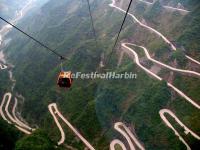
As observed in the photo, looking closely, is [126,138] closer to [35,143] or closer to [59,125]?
[35,143]

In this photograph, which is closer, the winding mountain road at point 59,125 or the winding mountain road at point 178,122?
the winding mountain road at point 178,122

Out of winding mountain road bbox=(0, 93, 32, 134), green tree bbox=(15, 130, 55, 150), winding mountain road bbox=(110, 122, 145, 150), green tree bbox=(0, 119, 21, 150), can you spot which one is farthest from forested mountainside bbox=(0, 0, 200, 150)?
winding mountain road bbox=(0, 93, 32, 134)

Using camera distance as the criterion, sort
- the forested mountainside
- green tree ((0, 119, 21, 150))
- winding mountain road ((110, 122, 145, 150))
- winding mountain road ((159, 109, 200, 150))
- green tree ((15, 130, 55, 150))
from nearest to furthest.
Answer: winding mountain road ((159, 109, 200, 150)) < green tree ((15, 130, 55, 150)) < winding mountain road ((110, 122, 145, 150)) < the forested mountainside < green tree ((0, 119, 21, 150))

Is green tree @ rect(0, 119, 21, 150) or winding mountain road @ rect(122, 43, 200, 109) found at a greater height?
winding mountain road @ rect(122, 43, 200, 109)

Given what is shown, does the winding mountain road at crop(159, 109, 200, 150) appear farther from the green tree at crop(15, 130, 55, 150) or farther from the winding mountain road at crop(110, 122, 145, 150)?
the green tree at crop(15, 130, 55, 150)

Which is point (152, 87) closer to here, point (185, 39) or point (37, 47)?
point (185, 39)

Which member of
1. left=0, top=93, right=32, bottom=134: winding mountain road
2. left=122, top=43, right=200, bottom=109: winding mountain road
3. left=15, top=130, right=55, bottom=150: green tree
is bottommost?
left=0, top=93, right=32, bottom=134: winding mountain road

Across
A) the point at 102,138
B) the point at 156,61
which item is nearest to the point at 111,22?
the point at 156,61

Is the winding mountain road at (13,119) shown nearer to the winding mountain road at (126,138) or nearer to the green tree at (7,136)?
the green tree at (7,136)

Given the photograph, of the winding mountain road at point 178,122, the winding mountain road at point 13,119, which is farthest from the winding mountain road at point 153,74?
the winding mountain road at point 13,119
